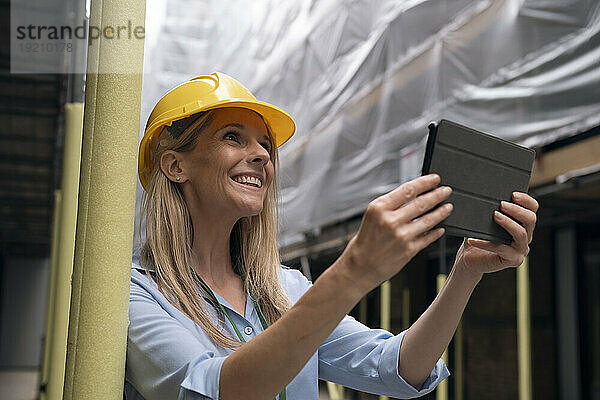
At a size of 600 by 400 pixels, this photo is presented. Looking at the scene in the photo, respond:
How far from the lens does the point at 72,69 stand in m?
4.07

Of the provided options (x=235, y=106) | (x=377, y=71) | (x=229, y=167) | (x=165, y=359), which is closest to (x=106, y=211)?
(x=165, y=359)

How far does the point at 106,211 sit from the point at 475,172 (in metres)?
0.72

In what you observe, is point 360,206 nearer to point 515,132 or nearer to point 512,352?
point 515,132

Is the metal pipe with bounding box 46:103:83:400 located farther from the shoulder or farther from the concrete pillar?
the shoulder

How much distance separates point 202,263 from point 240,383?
66 centimetres

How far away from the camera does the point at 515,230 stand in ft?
4.53

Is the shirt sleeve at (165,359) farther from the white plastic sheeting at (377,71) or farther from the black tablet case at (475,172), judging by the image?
the white plastic sheeting at (377,71)

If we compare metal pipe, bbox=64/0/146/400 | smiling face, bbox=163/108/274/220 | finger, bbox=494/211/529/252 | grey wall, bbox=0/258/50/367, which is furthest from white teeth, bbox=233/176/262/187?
grey wall, bbox=0/258/50/367

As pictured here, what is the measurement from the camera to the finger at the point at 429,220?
1.13 meters

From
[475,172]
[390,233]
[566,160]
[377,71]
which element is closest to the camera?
[390,233]

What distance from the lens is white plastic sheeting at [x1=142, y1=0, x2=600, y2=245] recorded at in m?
3.73

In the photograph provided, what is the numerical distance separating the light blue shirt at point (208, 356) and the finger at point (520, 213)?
1.42 feet

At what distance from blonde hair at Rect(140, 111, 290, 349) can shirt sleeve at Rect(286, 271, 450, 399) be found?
0.56 ft

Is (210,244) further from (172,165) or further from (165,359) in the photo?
(165,359)
